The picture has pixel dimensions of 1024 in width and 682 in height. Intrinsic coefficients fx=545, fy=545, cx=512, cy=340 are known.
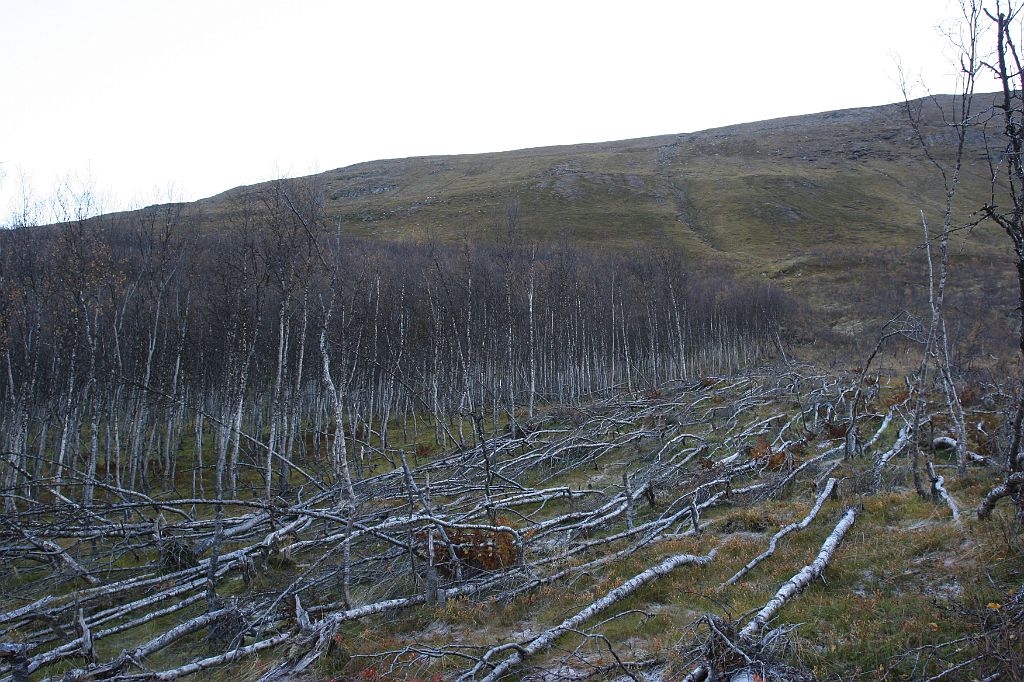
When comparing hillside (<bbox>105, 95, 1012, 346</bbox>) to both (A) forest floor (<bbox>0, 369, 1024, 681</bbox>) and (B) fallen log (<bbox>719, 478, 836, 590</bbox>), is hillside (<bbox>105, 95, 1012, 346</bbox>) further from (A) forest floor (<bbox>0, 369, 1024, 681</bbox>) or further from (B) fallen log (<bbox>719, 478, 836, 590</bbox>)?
(A) forest floor (<bbox>0, 369, 1024, 681</bbox>)

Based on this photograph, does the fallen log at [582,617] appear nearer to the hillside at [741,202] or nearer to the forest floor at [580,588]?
the forest floor at [580,588]

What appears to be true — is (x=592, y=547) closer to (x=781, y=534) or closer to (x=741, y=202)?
(x=781, y=534)

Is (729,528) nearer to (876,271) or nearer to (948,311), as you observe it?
(948,311)

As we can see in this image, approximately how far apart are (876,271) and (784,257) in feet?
51.2

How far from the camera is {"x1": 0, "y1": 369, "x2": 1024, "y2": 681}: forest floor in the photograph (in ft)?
15.4

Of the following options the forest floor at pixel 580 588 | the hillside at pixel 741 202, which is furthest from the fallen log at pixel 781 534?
the hillside at pixel 741 202

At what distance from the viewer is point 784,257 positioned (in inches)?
3337

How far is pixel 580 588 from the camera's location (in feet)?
24.2

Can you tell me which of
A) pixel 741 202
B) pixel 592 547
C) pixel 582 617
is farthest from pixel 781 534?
pixel 741 202

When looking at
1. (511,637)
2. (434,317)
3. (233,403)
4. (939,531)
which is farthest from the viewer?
(434,317)

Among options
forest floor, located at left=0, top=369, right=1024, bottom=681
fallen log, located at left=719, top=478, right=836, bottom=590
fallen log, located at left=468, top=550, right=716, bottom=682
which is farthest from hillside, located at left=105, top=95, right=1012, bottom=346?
fallen log, located at left=468, top=550, right=716, bottom=682

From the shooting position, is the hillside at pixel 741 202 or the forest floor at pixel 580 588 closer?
the forest floor at pixel 580 588

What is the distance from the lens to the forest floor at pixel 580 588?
4707 millimetres

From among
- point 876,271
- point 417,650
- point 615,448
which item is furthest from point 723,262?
point 417,650
